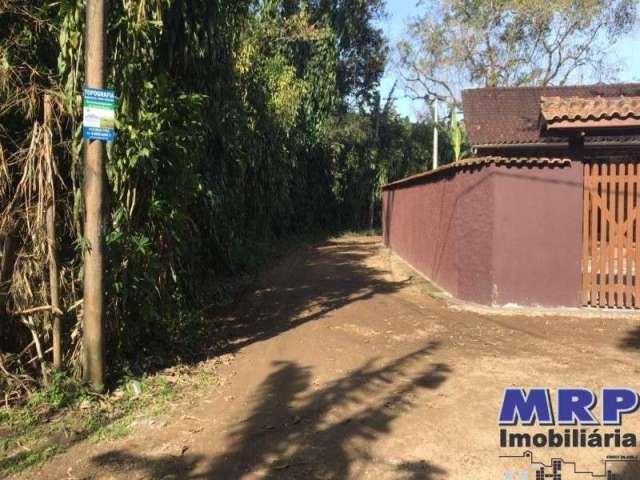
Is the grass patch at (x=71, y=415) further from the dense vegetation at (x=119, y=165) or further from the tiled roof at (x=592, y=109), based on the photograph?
the tiled roof at (x=592, y=109)

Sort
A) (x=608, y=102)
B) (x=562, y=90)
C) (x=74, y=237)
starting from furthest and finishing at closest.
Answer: (x=562, y=90), (x=608, y=102), (x=74, y=237)

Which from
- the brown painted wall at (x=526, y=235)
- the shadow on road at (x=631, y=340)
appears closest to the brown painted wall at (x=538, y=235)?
the brown painted wall at (x=526, y=235)

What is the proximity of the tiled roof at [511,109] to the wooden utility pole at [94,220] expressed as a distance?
43.3ft

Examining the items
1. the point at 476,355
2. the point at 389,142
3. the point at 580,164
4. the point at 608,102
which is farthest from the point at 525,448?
the point at 389,142

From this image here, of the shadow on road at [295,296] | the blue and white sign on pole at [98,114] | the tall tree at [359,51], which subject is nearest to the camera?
the blue and white sign on pole at [98,114]

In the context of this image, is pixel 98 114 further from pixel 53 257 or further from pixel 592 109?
pixel 592 109

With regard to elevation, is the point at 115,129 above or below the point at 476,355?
above

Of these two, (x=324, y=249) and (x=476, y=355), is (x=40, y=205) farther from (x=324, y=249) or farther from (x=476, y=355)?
(x=324, y=249)

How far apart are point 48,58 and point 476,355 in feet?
17.1

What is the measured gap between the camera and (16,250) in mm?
5152

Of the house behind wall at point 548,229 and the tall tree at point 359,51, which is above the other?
the tall tree at point 359,51

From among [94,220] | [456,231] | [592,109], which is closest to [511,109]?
[456,231]

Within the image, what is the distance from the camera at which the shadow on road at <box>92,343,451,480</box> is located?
3.83m

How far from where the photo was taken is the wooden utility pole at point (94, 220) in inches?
191
